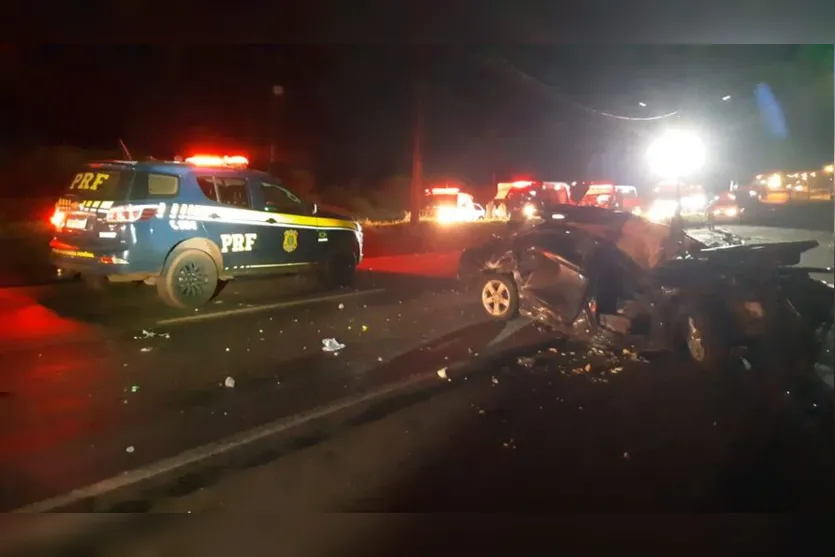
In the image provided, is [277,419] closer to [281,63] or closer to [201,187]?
[201,187]

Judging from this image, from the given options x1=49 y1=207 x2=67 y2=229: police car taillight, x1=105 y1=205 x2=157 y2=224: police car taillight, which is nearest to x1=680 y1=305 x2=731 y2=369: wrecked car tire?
x1=105 y1=205 x2=157 y2=224: police car taillight

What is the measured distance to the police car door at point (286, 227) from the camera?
11141mm

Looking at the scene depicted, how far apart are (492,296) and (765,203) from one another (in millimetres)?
5850

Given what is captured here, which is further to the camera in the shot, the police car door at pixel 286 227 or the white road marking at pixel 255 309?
the police car door at pixel 286 227

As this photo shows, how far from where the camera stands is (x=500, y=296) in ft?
31.8

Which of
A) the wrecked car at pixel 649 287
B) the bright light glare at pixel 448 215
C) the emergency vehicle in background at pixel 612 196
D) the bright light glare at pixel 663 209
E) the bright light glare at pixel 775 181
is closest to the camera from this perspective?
the wrecked car at pixel 649 287

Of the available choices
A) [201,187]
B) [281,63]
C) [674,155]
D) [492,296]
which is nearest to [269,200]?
[201,187]

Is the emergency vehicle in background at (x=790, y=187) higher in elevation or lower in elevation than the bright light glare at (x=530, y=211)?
higher

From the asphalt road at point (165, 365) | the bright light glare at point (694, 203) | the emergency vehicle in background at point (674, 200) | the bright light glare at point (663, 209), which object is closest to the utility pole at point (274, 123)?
the asphalt road at point (165, 365)

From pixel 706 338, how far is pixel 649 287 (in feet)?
2.80

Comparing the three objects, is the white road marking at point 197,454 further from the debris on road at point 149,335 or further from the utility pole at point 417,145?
the utility pole at point 417,145

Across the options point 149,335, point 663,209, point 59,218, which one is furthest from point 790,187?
point 59,218

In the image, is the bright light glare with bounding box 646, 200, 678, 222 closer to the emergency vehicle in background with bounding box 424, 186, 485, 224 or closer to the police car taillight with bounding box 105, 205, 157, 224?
the police car taillight with bounding box 105, 205, 157, 224

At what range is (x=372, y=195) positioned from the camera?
91.9ft
